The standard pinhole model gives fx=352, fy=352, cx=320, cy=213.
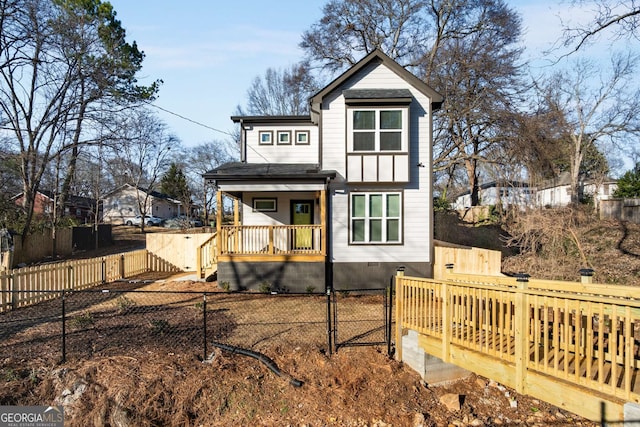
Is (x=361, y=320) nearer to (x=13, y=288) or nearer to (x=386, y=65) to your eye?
(x=386, y=65)

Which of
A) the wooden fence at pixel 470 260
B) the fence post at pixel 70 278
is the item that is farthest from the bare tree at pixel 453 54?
the fence post at pixel 70 278

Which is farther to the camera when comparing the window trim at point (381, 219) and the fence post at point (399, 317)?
the window trim at point (381, 219)

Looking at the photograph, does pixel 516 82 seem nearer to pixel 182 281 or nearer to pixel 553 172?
pixel 553 172

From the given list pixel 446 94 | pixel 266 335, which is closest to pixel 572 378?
pixel 266 335

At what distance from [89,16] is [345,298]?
18.9 metres

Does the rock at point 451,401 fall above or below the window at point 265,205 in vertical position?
below

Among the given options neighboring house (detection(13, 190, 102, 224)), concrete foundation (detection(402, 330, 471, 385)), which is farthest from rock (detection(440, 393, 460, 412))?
neighboring house (detection(13, 190, 102, 224))

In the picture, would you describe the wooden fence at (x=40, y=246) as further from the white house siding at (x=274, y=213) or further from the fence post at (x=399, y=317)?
the fence post at (x=399, y=317)

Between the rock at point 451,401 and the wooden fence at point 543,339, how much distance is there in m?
0.64

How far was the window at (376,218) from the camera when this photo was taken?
11977 mm

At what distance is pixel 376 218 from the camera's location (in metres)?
12.0

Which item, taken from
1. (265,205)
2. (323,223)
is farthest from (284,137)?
(323,223)

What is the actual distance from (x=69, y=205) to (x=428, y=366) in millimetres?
39089

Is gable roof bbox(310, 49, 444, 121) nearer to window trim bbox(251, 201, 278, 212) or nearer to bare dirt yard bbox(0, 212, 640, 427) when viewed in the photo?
window trim bbox(251, 201, 278, 212)
